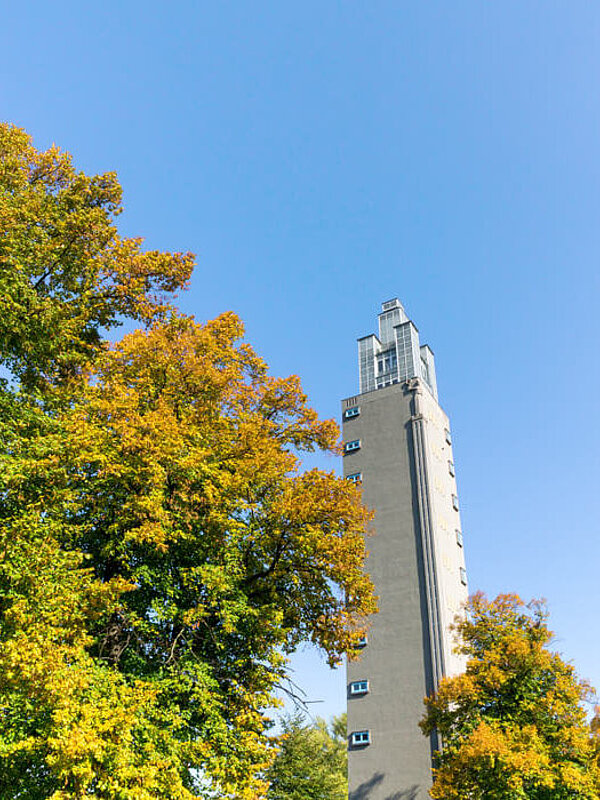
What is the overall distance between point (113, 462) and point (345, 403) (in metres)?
36.0

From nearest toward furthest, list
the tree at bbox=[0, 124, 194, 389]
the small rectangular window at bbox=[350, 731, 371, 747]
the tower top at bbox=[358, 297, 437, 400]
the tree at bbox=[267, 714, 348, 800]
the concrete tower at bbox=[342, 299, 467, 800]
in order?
the tree at bbox=[0, 124, 194, 389], the tree at bbox=[267, 714, 348, 800], the concrete tower at bbox=[342, 299, 467, 800], the small rectangular window at bbox=[350, 731, 371, 747], the tower top at bbox=[358, 297, 437, 400]

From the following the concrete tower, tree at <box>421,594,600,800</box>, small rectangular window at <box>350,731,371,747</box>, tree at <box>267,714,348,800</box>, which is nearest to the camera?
tree at <box>421,594,600,800</box>

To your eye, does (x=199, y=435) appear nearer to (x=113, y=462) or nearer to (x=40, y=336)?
(x=113, y=462)

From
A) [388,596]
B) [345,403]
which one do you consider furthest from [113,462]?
[345,403]

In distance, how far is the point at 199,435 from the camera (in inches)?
664

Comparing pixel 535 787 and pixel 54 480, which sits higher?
pixel 54 480

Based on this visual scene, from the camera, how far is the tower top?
50.3 metres

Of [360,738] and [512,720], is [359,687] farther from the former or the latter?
[512,720]

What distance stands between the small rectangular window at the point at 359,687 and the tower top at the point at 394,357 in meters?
21.1

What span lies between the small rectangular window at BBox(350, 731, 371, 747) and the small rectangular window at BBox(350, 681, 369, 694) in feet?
7.45

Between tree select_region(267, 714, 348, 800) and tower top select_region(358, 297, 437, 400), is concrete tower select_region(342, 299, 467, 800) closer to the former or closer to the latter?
tower top select_region(358, 297, 437, 400)

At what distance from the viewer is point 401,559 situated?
42.2 meters

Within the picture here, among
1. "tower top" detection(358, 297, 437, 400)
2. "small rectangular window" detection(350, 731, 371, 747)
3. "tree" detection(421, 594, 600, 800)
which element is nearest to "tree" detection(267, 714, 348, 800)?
"small rectangular window" detection(350, 731, 371, 747)

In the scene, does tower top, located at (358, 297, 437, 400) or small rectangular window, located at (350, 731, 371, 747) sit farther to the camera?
tower top, located at (358, 297, 437, 400)
